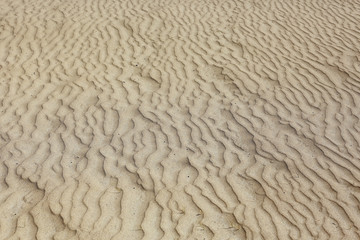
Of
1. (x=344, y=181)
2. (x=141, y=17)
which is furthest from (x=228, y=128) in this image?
(x=141, y=17)

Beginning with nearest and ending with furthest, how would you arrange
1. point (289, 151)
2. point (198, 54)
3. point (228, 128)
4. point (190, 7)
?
point (289, 151)
point (228, 128)
point (198, 54)
point (190, 7)

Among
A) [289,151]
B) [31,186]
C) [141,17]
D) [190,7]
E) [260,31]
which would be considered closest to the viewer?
[31,186]

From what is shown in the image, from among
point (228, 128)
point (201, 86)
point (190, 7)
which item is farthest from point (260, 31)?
point (228, 128)

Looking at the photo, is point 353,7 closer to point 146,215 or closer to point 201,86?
point 201,86

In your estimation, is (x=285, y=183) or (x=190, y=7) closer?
(x=285, y=183)

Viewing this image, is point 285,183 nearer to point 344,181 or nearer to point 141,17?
point 344,181

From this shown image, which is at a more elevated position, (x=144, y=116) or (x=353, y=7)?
(x=353, y=7)
